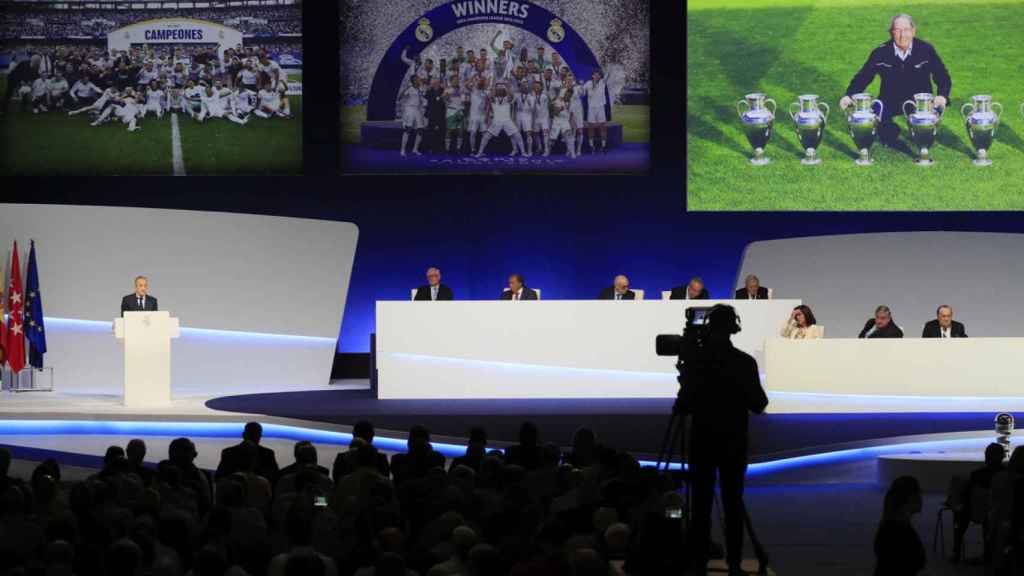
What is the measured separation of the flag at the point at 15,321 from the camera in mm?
13617

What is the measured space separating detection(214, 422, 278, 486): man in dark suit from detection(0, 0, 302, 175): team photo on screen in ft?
25.3

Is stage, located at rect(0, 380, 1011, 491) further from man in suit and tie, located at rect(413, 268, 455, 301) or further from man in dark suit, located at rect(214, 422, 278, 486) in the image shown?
man in dark suit, located at rect(214, 422, 278, 486)

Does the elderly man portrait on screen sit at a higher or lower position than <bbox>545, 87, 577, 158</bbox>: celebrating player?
higher

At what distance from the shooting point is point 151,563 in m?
4.72

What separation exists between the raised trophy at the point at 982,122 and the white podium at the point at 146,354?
25.4ft

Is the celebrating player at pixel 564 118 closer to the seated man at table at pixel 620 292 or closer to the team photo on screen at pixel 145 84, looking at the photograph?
the seated man at table at pixel 620 292

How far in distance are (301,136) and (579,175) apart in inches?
108

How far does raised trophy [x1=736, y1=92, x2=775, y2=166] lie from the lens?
14727mm

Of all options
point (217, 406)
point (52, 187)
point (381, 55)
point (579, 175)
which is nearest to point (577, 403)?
point (217, 406)

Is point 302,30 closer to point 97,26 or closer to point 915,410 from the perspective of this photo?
point 97,26

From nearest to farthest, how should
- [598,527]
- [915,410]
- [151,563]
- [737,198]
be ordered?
[151,563], [598,527], [915,410], [737,198]

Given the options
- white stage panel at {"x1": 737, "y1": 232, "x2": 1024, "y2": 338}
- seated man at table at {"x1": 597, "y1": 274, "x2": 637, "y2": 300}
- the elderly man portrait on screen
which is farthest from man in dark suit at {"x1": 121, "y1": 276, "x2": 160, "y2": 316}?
the elderly man portrait on screen

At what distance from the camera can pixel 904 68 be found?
14.5 metres

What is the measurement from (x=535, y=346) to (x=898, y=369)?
2713 millimetres
